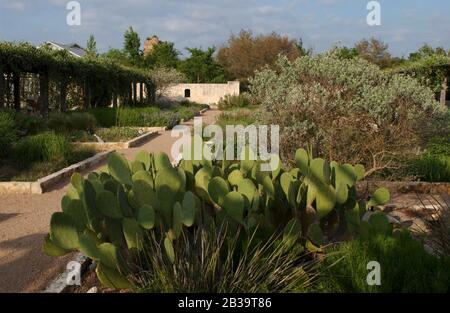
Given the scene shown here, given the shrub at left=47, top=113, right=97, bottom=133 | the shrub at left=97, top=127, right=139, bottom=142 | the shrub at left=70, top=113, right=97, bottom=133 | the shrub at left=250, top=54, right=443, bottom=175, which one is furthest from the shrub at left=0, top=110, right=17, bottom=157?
the shrub at left=250, top=54, right=443, bottom=175

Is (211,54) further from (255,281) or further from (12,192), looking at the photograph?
(255,281)

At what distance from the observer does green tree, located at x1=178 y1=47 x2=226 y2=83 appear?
49706mm

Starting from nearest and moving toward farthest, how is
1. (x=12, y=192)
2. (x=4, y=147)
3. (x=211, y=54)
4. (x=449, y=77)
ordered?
(x=12, y=192) < (x=4, y=147) < (x=449, y=77) < (x=211, y=54)

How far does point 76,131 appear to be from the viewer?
12.2 m

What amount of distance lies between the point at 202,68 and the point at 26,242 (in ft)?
151

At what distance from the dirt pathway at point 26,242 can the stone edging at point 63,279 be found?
0.17m

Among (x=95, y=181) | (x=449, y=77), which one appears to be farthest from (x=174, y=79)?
(x=95, y=181)

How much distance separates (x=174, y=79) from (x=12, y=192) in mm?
27418

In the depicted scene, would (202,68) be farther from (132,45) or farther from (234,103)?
(234,103)

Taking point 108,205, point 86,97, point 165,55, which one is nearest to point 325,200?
point 108,205

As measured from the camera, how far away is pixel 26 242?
447cm

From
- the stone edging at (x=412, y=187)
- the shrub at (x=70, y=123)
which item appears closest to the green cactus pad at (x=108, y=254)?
the stone edging at (x=412, y=187)

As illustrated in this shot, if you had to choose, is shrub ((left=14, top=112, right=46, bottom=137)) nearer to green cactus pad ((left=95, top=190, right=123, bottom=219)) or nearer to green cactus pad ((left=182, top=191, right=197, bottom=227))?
green cactus pad ((left=95, top=190, right=123, bottom=219))

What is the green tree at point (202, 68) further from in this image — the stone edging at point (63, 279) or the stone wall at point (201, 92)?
the stone edging at point (63, 279)
